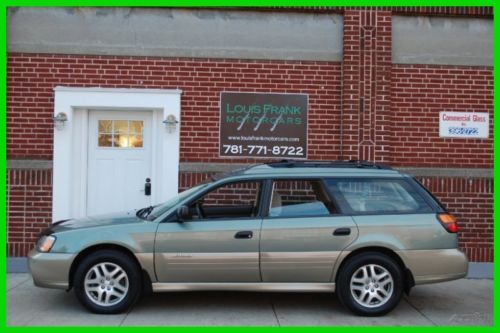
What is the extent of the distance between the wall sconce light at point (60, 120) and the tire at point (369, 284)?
5168 mm

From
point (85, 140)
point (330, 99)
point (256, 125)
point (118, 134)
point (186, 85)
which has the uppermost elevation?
point (186, 85)

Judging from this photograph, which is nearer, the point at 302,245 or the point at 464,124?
the point at 302,245

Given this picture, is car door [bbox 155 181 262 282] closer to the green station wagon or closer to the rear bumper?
the green station wagon

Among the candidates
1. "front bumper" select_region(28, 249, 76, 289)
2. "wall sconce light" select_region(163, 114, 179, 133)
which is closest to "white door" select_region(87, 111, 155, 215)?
"wall sconce light" select_region(163, 114, 179, 133)

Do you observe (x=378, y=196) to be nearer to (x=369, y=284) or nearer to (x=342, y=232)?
(x=342, y=232)

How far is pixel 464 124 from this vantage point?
28.4 ft

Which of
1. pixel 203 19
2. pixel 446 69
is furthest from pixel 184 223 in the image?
pixel 446 69

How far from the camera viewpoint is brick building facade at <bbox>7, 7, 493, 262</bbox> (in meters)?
8.34

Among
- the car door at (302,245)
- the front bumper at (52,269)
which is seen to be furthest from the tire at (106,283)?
the car door at (302,245)

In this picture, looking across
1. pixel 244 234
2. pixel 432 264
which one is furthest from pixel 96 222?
pixel 432 264

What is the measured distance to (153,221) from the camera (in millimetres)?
5613

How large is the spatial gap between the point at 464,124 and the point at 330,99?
2.32 meters

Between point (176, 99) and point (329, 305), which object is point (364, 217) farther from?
point (176, 99)

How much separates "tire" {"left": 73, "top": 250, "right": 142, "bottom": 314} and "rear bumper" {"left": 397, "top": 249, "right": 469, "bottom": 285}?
293 cm
